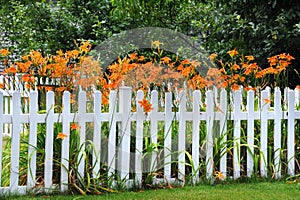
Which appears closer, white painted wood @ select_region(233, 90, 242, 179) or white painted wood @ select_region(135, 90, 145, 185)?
white painted wood @ select_region(135, 90, 145, 185)

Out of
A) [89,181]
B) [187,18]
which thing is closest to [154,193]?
[89,181]

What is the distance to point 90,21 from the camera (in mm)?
8695

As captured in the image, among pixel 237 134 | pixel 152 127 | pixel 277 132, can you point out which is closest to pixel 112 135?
pixel 152 127

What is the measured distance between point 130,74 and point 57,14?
4.36 m

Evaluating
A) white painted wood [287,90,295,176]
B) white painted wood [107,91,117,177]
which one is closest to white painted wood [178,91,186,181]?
white painted wood [107,91,117,177]

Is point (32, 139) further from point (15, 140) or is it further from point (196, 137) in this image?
point (196, 137)

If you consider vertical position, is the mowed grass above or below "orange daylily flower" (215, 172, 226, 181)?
below

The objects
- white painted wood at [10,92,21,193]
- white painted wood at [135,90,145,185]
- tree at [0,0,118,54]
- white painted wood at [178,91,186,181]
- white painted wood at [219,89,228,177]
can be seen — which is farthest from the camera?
tree at [0,0,118,54]

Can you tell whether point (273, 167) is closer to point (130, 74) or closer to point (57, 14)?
point (130, 74)

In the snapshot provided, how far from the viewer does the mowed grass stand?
3820 millimetres

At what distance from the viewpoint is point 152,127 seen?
4.18 m

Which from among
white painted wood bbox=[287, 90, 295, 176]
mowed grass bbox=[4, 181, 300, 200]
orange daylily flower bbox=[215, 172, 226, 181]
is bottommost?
mowed grass bbox=[4, 181, 300, 200]

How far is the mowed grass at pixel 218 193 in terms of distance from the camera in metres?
3.82

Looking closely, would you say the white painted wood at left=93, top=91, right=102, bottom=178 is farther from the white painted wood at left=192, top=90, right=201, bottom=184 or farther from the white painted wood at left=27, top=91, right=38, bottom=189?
the white painted wood at left=192, top=90, right=201, bottom=184
